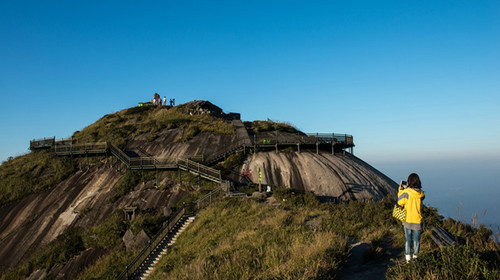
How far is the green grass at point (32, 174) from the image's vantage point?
33812mm

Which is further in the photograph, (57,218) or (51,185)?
(51,185)

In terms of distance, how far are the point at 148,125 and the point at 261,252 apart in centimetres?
3905

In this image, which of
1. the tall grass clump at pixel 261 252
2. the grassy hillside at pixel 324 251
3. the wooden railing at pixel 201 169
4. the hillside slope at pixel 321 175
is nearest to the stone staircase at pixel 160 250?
the tall grass clump at pixel 261 252

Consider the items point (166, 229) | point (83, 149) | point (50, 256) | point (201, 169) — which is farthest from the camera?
point (83, 149)

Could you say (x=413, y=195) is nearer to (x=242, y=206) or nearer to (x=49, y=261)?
(x=242, y=206)

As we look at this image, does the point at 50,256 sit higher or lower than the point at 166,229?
lower

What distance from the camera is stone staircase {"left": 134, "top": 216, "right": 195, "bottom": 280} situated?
16.6m

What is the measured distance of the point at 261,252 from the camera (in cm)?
809

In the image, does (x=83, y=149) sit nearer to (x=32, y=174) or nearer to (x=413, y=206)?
(x=32, y=174)

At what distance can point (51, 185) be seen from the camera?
34.1 m

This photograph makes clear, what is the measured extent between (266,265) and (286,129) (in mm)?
38651

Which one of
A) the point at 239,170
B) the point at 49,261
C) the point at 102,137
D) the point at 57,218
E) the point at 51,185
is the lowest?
the point at 49,261

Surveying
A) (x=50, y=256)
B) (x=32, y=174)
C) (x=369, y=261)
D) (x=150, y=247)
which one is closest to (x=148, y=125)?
(x=32, y=174)

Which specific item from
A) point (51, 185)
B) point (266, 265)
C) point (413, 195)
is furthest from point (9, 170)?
point (413, 195)
